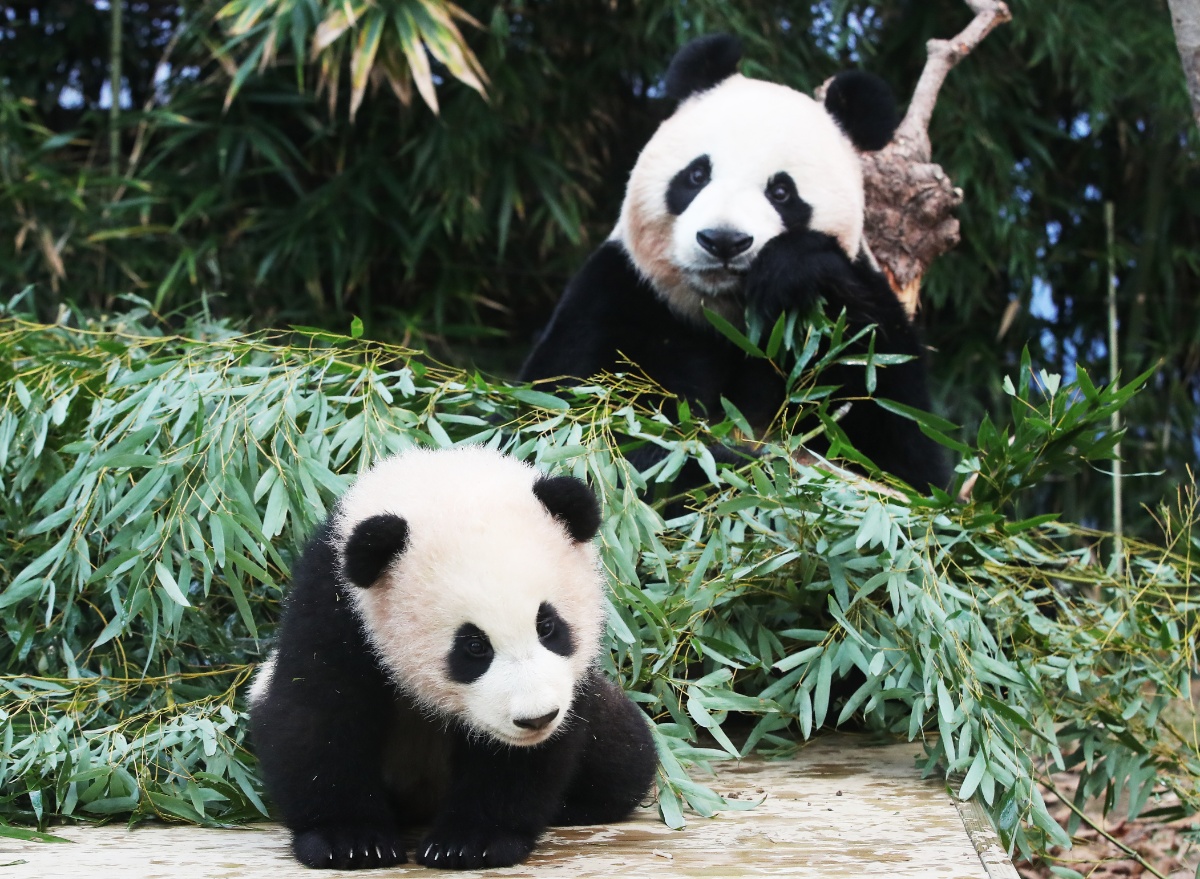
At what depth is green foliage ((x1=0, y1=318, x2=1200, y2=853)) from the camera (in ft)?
7.36

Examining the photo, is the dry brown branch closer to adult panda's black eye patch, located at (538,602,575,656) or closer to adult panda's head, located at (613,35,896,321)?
adult panda's head, located at (613,35,896,321)

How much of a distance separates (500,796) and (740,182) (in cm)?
169

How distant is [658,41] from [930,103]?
1.64 metres

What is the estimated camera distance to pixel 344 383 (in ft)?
8.78

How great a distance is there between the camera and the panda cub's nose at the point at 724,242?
9.75 ft

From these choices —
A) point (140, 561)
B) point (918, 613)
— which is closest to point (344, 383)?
point (140, 561)

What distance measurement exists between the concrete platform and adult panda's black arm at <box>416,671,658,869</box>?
0.11ft

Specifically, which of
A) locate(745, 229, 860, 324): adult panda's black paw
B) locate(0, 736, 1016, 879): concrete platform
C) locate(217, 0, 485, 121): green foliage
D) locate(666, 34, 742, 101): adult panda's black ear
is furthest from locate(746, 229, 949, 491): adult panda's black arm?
locate(217, 0, 485, 121): green foliage

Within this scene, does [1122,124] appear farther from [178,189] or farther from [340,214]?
[178,189]

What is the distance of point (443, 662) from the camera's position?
5.96ft

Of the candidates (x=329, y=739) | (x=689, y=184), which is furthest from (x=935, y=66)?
(x=329, y=739)

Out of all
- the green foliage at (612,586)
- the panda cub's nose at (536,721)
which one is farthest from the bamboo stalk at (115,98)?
the panda cub's nose at (536,721)

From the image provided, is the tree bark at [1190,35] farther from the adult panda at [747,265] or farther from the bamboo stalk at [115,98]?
the bamboo stalk at [115,98]

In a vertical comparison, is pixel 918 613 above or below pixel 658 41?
below
